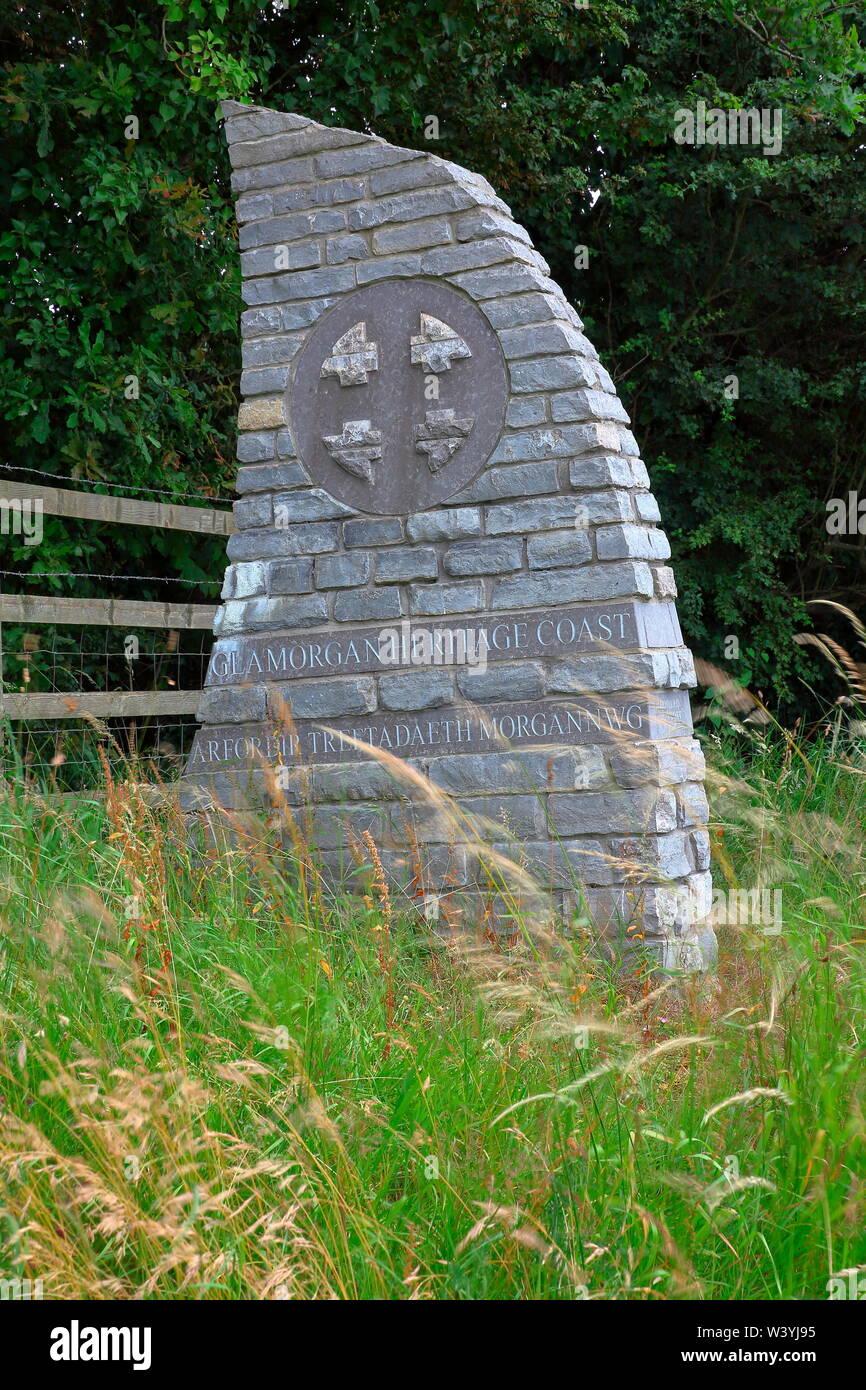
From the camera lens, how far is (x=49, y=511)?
5.57 meters

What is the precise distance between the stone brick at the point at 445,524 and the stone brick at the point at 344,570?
204mm

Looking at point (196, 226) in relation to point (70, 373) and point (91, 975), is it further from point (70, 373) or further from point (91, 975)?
point (91, 975)

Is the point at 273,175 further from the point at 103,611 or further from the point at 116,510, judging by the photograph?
the point at 103,611

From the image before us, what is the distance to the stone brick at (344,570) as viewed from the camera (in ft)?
14.8

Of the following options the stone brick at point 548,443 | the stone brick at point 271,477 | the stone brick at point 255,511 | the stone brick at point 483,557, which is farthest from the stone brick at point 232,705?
the stone brick at point 548,443

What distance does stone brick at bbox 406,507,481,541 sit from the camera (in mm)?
4359

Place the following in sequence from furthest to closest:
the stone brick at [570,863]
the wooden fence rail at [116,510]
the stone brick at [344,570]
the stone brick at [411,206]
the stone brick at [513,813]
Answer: the wooden fence rail at [116,510] → the stone brick at [344,570] → the stone brick at [411,206] → the stone brick at [513,813] → the stone brick at [570,863]

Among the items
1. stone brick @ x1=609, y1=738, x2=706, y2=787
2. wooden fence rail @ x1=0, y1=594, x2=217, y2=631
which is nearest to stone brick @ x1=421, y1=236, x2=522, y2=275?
stone brick @ x1=609, y1=738, x2=706, y2=787

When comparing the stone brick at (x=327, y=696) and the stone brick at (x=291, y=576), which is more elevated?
the stone brick at (x=291, y=576)

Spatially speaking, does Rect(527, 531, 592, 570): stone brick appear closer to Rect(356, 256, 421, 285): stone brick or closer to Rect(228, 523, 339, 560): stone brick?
Rect(228, 523, 339, 560): stone brick

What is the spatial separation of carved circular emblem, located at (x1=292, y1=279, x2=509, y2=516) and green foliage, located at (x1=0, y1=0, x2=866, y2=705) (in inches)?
89.2

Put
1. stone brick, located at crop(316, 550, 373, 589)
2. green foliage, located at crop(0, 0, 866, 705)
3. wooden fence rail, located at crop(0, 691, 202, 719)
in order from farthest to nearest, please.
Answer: green foliage, located at crop(0, 0, 866, 705) → wooden fence rail, located at crop(0, 691, 202, 719) → stone brick, located at crop(316, 550, 373, 589)

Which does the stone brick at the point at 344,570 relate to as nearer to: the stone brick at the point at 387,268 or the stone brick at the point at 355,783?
the stone brick at the point at 355,783

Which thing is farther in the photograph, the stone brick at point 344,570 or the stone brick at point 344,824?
the stone brick at point 344,570
